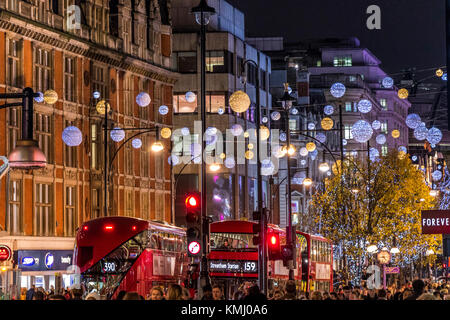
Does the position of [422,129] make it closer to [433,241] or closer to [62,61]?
[62,61]

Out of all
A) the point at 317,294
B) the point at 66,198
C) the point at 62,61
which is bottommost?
the point at 317,294

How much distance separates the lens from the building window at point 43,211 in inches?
2218

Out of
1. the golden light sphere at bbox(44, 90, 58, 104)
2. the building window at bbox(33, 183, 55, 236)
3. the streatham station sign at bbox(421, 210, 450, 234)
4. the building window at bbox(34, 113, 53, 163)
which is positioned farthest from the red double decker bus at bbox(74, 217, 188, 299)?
the building window at bbox(34, 113, 53, 163)

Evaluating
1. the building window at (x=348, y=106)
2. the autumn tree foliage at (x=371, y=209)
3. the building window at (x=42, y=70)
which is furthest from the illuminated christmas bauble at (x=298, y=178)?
the building window at (x=42, y=70)

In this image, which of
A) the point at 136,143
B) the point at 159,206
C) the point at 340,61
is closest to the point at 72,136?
the point at 136,143

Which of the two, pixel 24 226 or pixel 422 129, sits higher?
pixel 422 129

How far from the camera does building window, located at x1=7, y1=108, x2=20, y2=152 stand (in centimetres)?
5397

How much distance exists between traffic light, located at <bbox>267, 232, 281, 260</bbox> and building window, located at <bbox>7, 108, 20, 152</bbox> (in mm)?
15186

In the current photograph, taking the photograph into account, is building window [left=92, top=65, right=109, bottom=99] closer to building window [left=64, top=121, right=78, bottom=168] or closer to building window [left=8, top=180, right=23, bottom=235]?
building window [left=64, top=121, right=78, bottom=168]

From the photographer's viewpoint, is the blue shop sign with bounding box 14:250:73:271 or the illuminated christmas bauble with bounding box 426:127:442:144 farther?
the blue shop sign with bounding box 14:250:73:271

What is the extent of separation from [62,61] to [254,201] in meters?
34.9

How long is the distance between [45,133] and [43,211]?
3.83 metres
